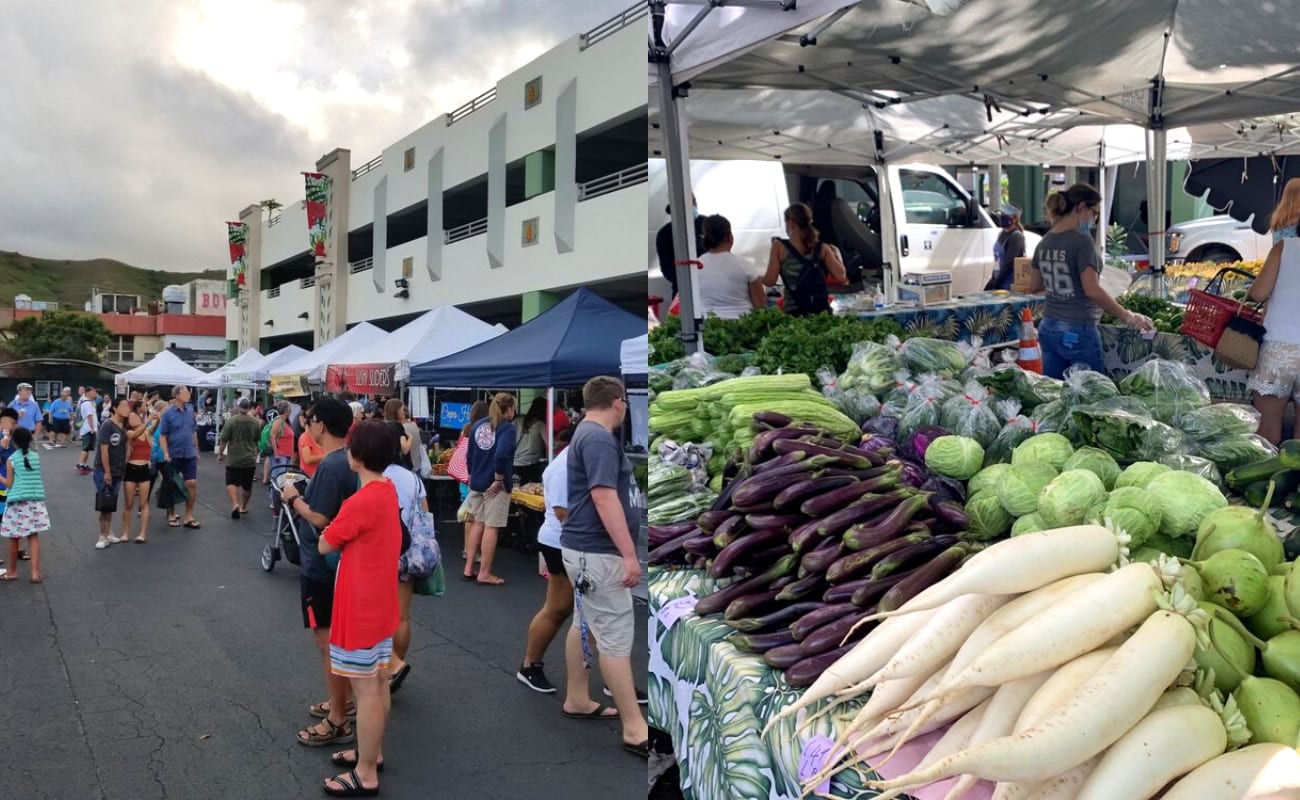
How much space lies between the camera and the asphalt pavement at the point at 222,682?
3.61 feet

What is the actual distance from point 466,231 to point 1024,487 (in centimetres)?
148

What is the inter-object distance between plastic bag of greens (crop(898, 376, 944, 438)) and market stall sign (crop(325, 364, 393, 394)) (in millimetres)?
1889

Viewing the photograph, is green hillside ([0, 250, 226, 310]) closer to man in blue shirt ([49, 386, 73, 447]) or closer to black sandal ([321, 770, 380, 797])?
man in blue shirt ([49, 386, 73, 447])

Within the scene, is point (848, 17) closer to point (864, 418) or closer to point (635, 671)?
point (864, 418)

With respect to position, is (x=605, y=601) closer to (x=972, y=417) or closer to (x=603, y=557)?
(x=603, y=557)

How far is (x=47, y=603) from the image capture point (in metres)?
1.16

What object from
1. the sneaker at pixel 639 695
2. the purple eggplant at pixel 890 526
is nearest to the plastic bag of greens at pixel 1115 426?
the purple eggplant at pixel 890 526

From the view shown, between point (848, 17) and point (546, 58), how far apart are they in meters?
3.90

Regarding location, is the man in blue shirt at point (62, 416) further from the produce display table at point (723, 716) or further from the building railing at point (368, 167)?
the produce display table at point (723, 716)

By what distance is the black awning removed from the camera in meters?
10.1

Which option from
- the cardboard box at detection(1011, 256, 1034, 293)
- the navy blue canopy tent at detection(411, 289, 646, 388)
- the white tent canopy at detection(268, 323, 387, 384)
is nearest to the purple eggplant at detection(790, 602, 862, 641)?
the navy blue canopy tent at detection(411, 289, 646, 388)

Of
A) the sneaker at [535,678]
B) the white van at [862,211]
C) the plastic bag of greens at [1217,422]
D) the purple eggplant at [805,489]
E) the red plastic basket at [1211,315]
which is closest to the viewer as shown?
the sneaker at [535,678]

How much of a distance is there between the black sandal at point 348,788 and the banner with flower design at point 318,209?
694 millimetres

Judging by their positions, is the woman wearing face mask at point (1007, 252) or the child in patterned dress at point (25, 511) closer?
the child in patterned dress at point (25, 511)
